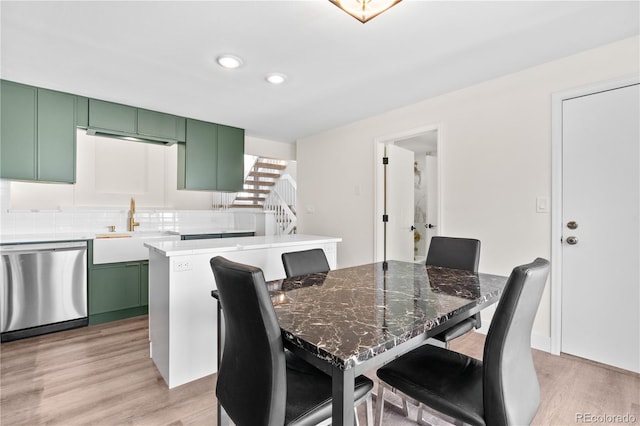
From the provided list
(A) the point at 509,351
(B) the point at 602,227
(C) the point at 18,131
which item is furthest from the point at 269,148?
(A) the point at 509,351

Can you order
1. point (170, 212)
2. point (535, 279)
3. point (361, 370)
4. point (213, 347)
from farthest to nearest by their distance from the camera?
point (170, 212) < point (213, 347) < point (535, 279) < point (361, 370)

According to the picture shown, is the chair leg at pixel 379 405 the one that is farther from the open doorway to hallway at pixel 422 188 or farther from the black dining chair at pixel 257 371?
the open doorway to hallway at pixel 422 188

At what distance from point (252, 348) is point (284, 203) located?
16.2 ft

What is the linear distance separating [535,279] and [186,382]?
6.94ft

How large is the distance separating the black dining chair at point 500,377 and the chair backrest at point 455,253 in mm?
960

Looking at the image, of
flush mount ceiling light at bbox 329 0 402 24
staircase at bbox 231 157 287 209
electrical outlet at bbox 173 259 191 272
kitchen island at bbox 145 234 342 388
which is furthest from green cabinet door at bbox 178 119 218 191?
flush mount ceiling light at bbox 329 0 402 24

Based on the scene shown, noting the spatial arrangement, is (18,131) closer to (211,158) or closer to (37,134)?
(37,134)

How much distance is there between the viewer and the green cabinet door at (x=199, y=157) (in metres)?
3.88

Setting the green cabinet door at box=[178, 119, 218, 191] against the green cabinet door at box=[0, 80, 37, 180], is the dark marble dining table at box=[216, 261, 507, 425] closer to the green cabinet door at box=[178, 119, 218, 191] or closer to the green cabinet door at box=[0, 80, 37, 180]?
the green cabinet door at box=[178, 119, 218, 191]

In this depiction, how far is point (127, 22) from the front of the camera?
1902 millimetres

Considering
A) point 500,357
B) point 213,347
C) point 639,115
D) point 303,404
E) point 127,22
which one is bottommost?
point 213,347

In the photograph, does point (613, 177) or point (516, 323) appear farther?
point (613, 177)

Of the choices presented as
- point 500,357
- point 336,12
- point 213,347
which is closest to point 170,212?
point 213,347

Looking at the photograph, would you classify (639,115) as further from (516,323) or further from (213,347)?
(213,347)
